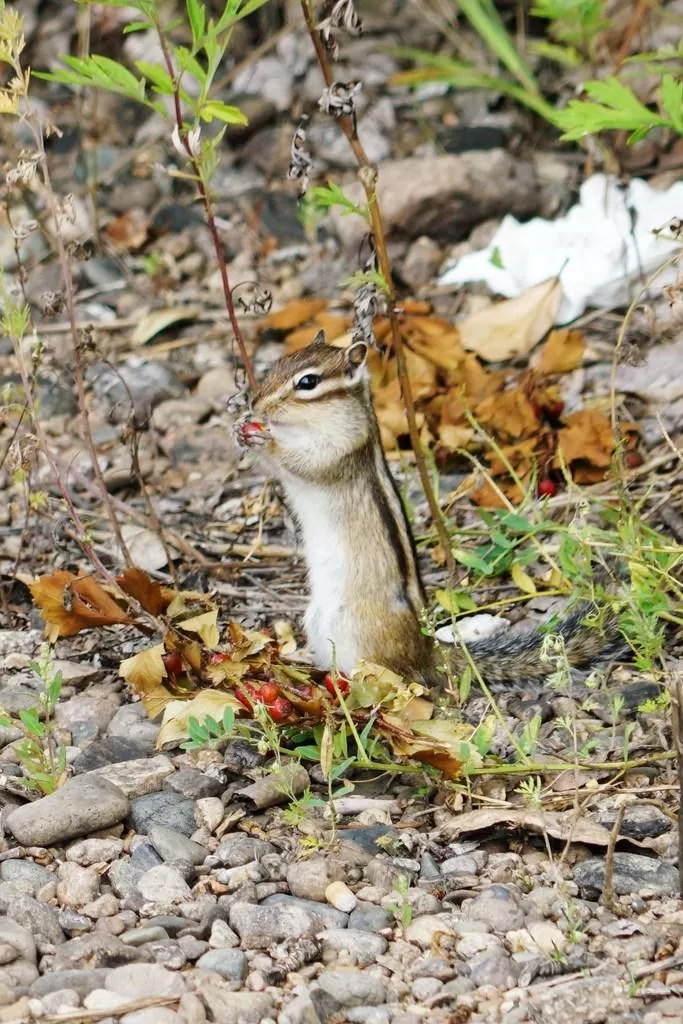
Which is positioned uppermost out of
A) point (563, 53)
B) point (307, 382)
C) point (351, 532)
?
point (563, 53)

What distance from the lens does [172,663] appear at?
152 inches

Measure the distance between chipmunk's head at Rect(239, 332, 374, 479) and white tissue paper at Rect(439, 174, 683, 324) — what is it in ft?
6.06

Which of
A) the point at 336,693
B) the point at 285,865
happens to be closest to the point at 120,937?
the point at 285,865

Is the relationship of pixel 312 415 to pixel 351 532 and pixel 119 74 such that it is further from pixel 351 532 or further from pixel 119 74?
pixel 119 74

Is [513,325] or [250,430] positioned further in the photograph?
[513,325]

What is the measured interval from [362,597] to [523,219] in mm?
3216

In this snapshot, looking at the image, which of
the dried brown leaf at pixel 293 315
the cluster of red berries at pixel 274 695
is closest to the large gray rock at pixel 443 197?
the dried brown leaf at pixel 293 315

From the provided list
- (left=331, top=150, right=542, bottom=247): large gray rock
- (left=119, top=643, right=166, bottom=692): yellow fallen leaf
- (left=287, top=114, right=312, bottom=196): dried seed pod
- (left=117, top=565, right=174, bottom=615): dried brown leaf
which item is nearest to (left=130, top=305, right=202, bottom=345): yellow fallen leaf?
(left=331, top=150, right=542, bottom=247): large gray rock

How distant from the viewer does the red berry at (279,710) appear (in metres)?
3.57

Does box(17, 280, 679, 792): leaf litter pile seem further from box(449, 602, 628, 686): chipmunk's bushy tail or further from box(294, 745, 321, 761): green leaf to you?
box(449, 602, 628, 686): chipmunk's bushy tail

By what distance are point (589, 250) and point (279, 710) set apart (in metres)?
3.09

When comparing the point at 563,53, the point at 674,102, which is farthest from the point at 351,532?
the point at 563,53

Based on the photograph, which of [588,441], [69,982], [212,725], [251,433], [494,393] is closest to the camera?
[69,982]

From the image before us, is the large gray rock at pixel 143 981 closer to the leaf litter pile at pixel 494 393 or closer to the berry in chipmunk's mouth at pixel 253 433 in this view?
the berry in chipmunk's mouth at pixel 253 433
